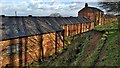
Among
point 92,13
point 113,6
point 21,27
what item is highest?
point 113,6

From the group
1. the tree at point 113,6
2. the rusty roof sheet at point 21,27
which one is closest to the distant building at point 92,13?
the rusty roof sheet at point 21,27

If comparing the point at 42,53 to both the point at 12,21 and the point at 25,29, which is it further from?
the point at 12,21

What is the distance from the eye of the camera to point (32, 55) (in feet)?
61.1

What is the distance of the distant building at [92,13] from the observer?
4762cm

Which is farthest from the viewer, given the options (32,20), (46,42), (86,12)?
(86,12)

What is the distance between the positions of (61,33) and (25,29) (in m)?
7.18

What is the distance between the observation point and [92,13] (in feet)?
157

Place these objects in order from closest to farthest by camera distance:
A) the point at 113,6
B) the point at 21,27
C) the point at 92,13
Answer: the point at 113,6
the point at 21,27
the point at 92,13

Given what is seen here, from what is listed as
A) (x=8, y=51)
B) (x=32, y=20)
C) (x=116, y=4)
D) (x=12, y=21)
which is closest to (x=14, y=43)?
(x=8, y=51)

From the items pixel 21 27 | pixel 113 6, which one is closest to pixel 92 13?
pixel 113 6

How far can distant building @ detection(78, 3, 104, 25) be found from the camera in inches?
1875

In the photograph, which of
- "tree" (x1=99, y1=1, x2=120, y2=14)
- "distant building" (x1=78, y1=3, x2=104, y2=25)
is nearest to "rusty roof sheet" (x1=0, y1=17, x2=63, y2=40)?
"tree" (x1=99, y1=1, x2=120, y2=14)

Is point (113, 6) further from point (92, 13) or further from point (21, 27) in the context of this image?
point (92, 13)

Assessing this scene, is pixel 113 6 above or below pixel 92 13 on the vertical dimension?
above
